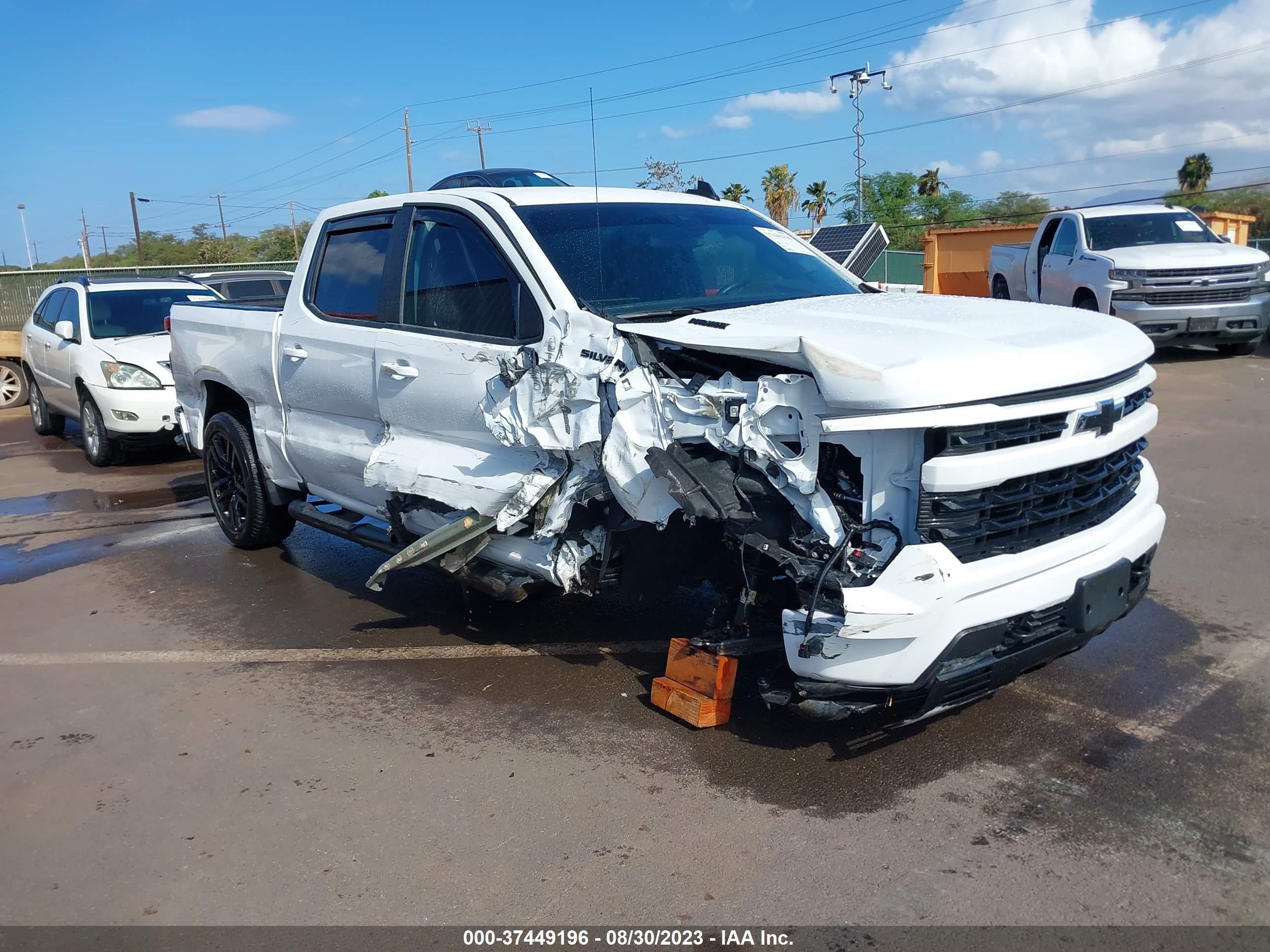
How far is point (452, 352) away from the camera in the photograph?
181 inches

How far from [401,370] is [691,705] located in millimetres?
2025

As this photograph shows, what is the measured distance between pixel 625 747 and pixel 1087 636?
1730 mm

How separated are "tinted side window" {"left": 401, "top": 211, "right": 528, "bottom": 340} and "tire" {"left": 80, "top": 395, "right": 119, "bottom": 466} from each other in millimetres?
6691

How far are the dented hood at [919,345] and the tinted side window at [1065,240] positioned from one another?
35.4 ft

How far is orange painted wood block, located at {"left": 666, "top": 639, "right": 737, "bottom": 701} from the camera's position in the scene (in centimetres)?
400

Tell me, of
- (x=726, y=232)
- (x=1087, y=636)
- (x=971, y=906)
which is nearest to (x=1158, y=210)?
(x=726, y=232)

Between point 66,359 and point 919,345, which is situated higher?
point 919,345

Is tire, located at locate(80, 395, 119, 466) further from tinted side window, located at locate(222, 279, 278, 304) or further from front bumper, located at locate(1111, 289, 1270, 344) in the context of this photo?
front bumper, located at locate(1111, 289, 1270, 344)

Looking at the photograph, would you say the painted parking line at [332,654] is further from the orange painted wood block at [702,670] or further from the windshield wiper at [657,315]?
the windshield wiper at [657,315]

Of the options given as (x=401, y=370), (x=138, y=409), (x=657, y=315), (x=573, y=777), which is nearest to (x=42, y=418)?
(x=138, y=409)

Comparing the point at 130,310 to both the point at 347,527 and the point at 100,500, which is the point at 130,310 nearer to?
the point at 100,500

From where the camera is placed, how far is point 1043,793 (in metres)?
3.52

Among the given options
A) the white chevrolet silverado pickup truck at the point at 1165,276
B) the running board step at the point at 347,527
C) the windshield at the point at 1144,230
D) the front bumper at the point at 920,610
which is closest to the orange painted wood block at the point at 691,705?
the front bumper at the point at 920,610

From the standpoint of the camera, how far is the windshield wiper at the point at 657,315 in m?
4.04
